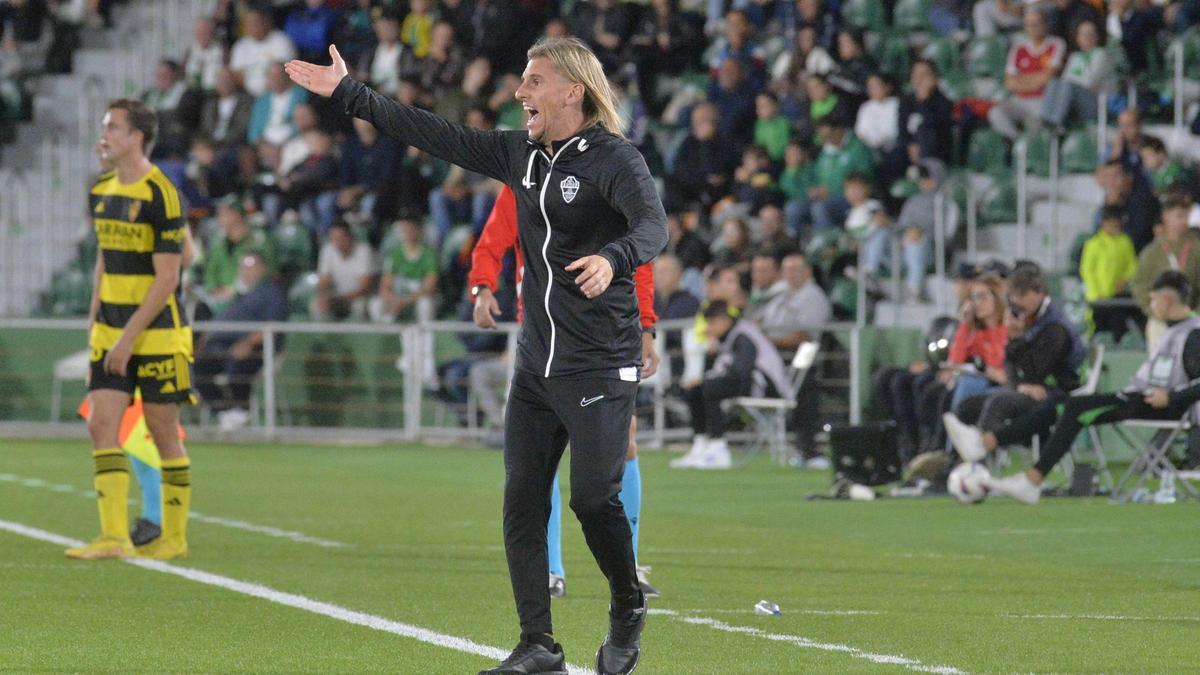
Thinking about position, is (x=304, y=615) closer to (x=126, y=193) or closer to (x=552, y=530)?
(x=552, y=530)

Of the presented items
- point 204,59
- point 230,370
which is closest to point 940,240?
point 230,370

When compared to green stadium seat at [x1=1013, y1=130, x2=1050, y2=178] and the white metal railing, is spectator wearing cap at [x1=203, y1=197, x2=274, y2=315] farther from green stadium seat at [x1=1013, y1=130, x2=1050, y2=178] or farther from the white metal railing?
green stadium seat at [x1=1013, y1=130, x2=1050, y2=178]

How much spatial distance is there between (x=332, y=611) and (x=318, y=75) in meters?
2.58

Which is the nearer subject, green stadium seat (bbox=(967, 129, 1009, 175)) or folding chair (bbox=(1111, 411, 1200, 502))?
folding chair (bbox=(1111, 411, 1200, 502))

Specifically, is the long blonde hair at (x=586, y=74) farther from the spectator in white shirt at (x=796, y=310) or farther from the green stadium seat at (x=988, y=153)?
the green stadium seat at (x=988, y=153)

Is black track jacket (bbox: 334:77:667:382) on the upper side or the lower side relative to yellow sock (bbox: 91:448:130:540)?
upper

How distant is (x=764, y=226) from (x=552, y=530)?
12424 mm

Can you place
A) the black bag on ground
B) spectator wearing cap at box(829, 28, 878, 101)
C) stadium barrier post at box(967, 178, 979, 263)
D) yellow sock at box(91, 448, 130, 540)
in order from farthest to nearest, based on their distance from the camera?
spectator wearing cap at box(829, 28, 878, 101), stadium barrier post at box(967, 178, 979, 263), the black bag on ground, yellow sock at box(91, 448, 130, 540)

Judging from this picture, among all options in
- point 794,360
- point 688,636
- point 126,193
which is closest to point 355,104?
point 688,636

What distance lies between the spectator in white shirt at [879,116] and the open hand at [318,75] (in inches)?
597

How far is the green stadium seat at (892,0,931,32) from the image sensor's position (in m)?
22.9

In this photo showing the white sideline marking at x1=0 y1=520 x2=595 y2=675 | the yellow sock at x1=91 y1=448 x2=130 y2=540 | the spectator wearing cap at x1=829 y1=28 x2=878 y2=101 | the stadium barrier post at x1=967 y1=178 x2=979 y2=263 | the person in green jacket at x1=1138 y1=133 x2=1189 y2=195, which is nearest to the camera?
the white sideline marking at x1=0 y1=520 x2=595 y2=675

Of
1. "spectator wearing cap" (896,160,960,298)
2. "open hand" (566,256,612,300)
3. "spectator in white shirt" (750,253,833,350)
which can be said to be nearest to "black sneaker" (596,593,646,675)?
"open hand" (566,256,612,300)

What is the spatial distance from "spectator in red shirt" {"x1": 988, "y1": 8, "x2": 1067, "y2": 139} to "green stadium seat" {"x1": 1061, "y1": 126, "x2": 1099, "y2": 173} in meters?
0.41
